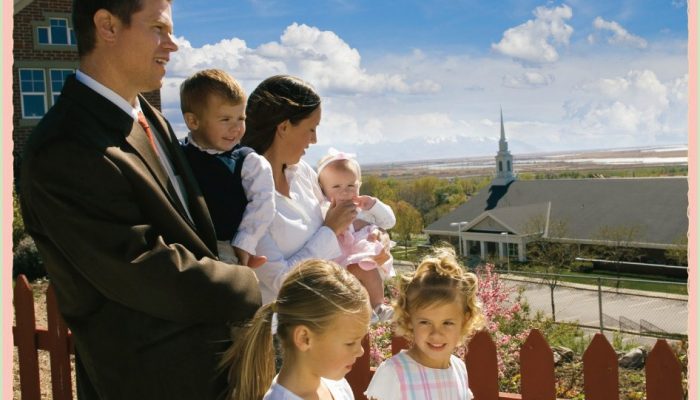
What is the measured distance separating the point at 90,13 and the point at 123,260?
63cm

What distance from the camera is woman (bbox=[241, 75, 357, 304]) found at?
2.22 metres

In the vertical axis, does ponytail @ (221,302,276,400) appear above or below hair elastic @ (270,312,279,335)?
below

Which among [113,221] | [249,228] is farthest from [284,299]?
[113,221]

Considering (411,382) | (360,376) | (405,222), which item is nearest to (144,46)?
(411,382)

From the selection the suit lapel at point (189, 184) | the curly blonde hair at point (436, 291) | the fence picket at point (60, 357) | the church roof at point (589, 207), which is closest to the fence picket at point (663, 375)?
the curly blonde hair at point (436, 291)

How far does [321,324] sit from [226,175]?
0.60 m

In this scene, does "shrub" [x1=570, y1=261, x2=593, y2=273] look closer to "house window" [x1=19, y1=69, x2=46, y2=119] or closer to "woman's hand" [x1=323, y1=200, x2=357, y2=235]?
"house window" [x1=19, y1=69, x2=46, y2=119]

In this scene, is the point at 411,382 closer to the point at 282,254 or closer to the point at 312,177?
the point at 282,254

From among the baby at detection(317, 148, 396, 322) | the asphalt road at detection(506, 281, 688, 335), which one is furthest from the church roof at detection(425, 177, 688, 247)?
the baby at detection(317, 148, 396, 322)

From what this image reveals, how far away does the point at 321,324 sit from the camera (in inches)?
70.8

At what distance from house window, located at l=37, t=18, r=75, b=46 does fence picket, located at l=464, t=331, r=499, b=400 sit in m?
25.5

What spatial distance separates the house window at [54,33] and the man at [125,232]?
25652 mm

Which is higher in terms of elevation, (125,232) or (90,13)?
(90,13)

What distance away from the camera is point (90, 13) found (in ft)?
5.59
